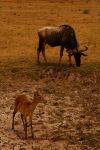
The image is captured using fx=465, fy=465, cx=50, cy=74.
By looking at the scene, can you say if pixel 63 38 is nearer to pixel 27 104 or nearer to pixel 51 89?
pixel 51 89

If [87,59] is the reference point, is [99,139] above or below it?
above

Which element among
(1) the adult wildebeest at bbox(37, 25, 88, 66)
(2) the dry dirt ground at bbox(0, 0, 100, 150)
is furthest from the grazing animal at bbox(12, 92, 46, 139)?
(1) the adult wildebeest at bbox(37, 25, 88, 66)

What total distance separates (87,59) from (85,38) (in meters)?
4.70

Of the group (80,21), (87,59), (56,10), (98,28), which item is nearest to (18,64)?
(87,59)

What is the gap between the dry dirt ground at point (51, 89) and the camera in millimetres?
11227

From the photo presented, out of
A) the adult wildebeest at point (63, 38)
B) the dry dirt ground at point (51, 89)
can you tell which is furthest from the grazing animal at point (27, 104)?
the adult wildebeest at point (63, 38)

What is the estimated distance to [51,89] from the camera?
15.6m

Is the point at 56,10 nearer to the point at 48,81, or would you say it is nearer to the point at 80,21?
the point at 80,21

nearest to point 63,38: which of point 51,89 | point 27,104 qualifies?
point 51,89

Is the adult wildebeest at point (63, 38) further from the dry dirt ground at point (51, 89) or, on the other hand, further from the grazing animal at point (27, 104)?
the grazing animal at point (27, 104)

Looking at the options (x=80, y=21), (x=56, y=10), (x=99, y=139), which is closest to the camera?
(x=99, y=139)

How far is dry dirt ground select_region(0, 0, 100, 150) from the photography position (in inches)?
442

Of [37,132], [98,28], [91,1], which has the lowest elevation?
[91,1]

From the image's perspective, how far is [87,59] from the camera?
19375mm
